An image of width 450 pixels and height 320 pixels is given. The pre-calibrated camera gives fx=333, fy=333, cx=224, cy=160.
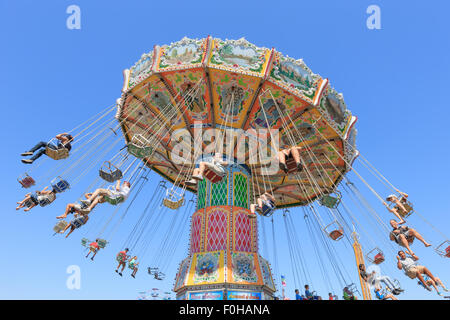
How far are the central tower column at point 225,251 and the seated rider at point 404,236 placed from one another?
4.40m

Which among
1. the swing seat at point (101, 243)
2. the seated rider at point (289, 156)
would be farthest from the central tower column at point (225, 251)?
the swing seat at point (101, 243)

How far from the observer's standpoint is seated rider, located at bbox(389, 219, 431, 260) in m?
9.65

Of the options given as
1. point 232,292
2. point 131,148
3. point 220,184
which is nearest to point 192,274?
point 232,292

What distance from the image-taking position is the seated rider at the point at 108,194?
968cm

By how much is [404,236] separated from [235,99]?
7153 millimetres

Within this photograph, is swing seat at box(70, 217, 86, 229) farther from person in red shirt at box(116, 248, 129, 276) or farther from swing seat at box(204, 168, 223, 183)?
swing seat at box(204, 168, 223, 183)

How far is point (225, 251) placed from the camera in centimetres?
1163

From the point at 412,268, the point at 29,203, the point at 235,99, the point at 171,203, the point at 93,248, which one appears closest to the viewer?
the point at 412,268

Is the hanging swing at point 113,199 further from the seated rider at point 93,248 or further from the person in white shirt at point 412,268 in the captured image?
the person in white shirt at point 412,268

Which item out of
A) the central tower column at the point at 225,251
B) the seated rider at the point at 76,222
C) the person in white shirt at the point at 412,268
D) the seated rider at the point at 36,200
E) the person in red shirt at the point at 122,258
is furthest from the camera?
the person in red shirt at the point at 122,258

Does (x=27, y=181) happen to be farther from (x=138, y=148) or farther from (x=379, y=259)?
(x=379, y=259)

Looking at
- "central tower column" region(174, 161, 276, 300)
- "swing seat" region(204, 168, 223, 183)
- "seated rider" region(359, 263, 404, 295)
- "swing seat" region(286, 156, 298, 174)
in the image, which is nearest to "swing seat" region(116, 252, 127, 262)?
"central tower column" region(174, 161, 276, 300)

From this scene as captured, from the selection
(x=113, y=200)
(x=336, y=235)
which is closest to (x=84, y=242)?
(x=113, y=200)
